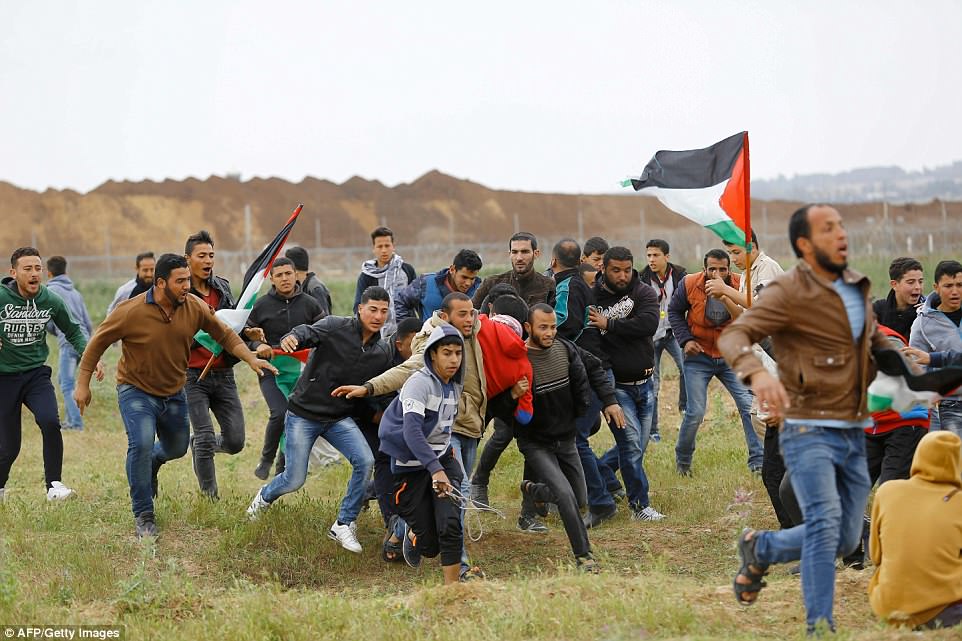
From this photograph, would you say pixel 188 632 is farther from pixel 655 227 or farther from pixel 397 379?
pixel 655 227

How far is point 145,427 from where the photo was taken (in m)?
9.23

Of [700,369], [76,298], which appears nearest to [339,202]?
[76,298]

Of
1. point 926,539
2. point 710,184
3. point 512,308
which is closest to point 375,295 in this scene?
point 512,308

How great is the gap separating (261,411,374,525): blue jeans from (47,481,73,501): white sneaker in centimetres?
275

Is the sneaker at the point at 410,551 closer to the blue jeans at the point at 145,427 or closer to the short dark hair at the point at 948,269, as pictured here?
the blue jeans at the point at 145,427

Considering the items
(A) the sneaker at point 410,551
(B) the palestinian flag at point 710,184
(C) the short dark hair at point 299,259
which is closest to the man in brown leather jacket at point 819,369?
(B) the palestinian flag at point 710,184

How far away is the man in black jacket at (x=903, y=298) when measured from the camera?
9047mm

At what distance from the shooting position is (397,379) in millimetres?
8859

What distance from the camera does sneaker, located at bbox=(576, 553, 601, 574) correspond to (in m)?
8.26

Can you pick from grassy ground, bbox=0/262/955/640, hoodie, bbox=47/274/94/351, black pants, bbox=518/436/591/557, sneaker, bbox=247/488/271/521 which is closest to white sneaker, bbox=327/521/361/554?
grassy ground, bbox=0/262/955/640

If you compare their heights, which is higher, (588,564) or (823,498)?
(823,498)

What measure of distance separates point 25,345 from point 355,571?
3.77 metres

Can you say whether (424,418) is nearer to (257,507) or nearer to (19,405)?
(257,507)

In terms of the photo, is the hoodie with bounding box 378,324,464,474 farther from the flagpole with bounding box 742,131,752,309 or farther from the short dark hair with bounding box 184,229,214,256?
the short dark hair with bounding box 184,229,214,256
